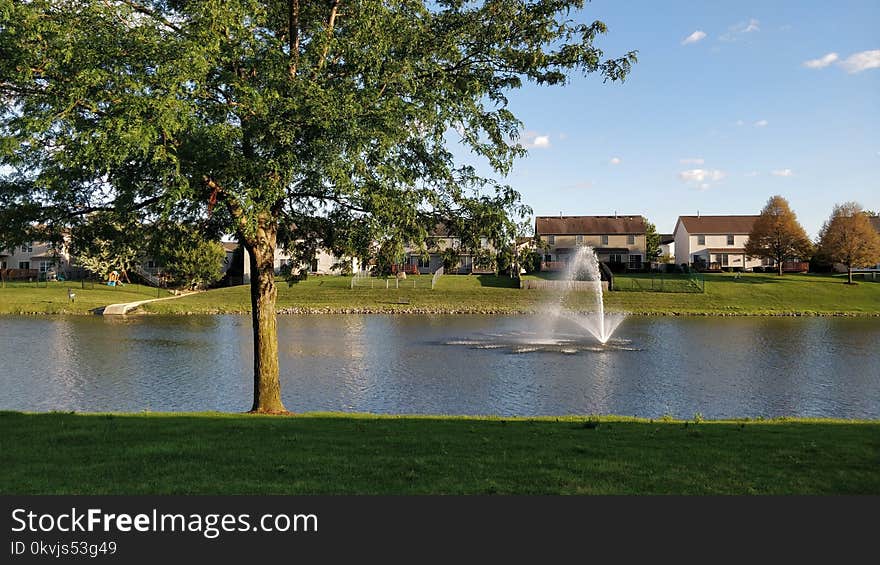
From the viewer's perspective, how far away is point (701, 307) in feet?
213

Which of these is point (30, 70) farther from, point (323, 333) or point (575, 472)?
point (323, 333)

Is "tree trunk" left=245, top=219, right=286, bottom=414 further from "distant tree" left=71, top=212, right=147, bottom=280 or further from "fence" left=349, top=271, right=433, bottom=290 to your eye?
"fence" left=349, top=271, right=433, bottom=290

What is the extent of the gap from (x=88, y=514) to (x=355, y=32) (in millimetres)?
11602

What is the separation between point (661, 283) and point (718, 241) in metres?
33.7

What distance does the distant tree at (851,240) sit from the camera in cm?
7844

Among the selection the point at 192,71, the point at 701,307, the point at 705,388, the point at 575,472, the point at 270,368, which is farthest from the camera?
the point at 701,307

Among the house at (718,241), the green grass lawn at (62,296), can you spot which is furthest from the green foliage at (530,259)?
the house at (718,241)

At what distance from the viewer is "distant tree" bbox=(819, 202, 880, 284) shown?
257 feet

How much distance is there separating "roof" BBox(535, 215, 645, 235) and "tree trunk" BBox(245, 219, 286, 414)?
84.7 metres

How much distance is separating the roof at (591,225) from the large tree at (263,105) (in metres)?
84.4

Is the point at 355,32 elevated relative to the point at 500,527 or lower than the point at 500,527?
elevated

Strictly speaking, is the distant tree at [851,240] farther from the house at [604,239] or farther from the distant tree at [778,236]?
the house at [604,239]

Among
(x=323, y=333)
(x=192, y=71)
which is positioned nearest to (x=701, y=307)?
(x=323, y=333)

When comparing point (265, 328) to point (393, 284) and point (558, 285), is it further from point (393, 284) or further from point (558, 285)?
point (393, 284)
